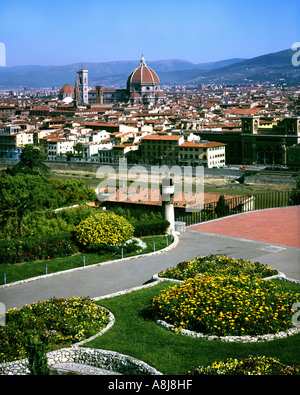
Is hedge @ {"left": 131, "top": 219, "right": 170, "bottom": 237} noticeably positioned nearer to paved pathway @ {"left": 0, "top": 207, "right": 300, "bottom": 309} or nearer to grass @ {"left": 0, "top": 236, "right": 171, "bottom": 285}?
paved pathway @ {"left": 0, "top": 207, "right": 300, "bottom": 309}

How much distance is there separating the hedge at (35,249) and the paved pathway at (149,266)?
106 cm

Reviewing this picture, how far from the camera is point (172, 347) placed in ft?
17.6

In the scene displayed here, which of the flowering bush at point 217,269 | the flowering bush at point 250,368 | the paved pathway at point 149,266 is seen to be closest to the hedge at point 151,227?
the paved pathway at point 149,266

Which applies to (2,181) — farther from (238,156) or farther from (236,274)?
(238,156)

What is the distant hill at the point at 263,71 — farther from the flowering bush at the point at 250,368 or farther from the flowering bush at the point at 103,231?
the flowering bush at the point at 250,368

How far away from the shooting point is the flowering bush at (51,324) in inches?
213

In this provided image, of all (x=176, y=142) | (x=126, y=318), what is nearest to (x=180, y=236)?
(x=126, y=318)

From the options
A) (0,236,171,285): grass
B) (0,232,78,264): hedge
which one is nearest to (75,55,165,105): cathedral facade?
(0,232,78,264): hedge

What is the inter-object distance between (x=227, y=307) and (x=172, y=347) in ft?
2.58

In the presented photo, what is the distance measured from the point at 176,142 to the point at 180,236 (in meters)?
29.7

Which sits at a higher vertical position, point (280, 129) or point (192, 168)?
point (280, 129)

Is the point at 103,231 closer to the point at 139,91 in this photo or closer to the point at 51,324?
the point at 51,324

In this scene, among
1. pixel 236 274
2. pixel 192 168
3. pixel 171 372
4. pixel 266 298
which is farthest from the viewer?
pixel 192 168

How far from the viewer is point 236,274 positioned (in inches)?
297
